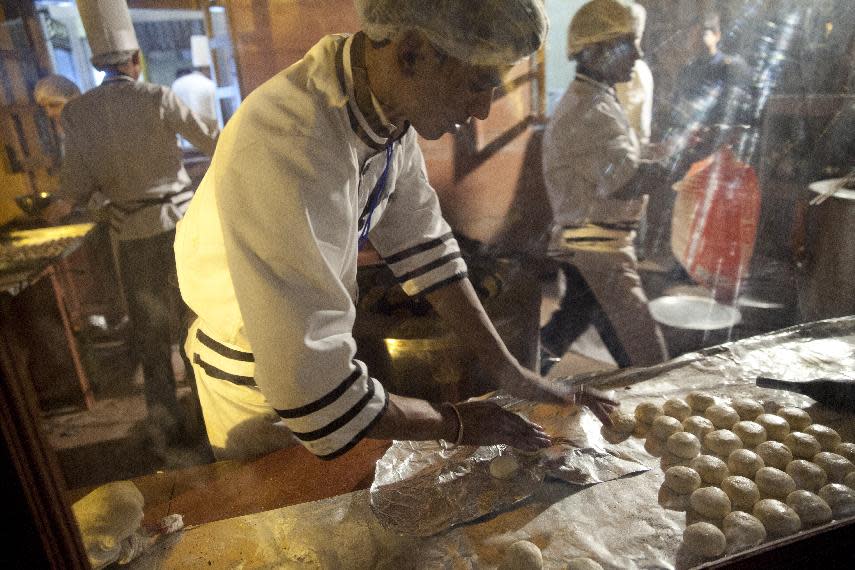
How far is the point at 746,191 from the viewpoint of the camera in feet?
13.2

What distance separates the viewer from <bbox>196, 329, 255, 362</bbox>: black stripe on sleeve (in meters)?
1.52

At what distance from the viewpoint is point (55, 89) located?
2531 millimetres

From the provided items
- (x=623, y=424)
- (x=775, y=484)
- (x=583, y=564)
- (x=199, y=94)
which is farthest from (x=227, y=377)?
(x=199, y=94)

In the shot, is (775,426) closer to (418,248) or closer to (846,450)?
(846,450)

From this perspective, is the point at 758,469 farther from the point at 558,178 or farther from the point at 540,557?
the point at 558,178

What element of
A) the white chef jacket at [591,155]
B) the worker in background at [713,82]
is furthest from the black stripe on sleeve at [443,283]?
the worker in background at [713,82]

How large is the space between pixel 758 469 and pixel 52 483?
68.2 inches

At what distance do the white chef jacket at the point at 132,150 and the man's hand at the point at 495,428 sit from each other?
2.48 m

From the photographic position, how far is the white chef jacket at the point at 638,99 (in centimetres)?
420

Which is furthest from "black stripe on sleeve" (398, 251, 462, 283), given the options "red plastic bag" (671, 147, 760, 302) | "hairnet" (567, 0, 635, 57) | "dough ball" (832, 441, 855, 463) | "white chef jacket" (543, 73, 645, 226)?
"red plastic bag" (671, 147, 760, 302)

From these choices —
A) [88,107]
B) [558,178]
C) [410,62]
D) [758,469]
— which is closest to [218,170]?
[410,62]

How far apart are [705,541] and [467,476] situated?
60cm

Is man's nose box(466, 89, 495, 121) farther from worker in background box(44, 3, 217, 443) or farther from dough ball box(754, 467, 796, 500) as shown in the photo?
worker in background box(44, 3, 217, 443)

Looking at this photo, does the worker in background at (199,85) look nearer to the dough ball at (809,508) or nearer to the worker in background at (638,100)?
the worker in background at (638,100)
